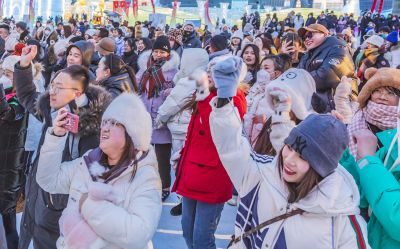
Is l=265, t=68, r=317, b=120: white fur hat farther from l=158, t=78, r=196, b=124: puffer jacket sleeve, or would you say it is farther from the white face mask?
the white face mask

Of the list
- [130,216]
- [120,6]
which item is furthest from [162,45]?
[120,6]

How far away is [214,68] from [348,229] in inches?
Result: 31.9

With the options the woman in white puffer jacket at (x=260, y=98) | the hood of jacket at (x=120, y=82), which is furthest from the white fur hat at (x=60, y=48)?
the woman in white puffer jacket at (x=260, y=98)

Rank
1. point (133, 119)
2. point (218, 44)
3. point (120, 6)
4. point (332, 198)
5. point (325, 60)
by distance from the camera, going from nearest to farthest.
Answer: point (332, 198)
point (133, 119)
point (325, 60)
point (218, 44)
point (120, 6)

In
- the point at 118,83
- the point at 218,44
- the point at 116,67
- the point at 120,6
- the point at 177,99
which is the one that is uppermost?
the point at 120,6

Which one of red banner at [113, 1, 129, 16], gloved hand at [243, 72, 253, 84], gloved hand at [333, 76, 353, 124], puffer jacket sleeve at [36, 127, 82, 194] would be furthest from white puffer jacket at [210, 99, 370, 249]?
red banner at [113, 1, 129, 16]

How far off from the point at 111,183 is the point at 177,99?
230 centimetres

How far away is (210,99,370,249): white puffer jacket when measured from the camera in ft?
6.19

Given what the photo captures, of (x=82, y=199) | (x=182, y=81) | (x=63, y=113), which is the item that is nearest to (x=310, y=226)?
(x=82, y=199)

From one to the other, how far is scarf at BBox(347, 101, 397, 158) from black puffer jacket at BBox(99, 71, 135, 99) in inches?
92.5

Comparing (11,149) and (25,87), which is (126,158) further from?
(11,149)

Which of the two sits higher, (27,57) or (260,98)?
(27,57)

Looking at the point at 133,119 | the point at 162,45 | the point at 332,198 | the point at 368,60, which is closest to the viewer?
the point at 332,198

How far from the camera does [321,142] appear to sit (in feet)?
6.19
